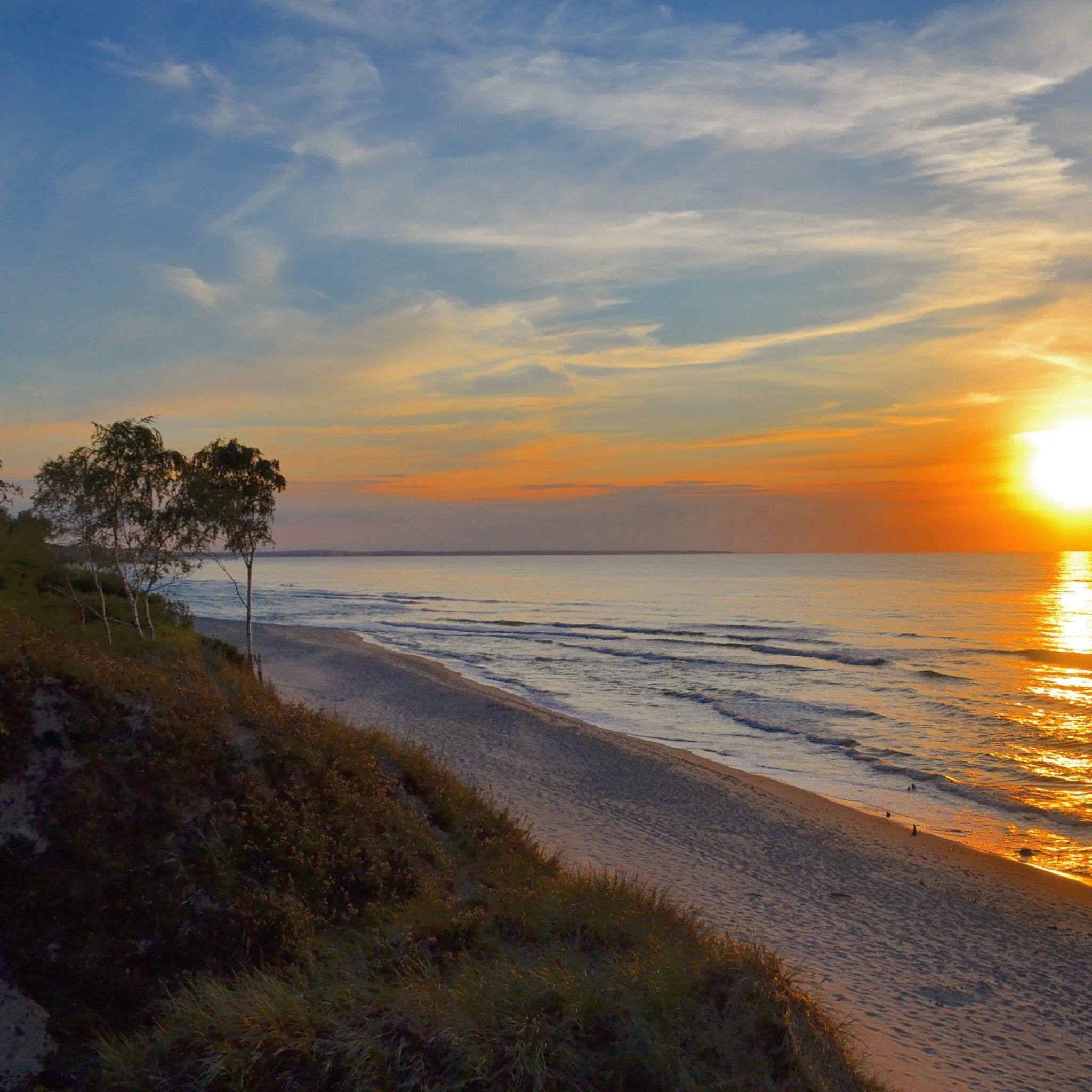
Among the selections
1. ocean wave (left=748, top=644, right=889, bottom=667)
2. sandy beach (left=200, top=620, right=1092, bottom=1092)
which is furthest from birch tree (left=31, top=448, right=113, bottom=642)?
ocean wave (left=748, top=644, right=889, bottom=667)

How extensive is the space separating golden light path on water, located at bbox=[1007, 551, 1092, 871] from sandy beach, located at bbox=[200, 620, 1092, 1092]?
134 inches

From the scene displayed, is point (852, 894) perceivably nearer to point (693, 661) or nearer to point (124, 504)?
point (124, 504)

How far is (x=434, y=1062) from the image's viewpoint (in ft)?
16.3

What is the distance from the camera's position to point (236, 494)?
79.5ft

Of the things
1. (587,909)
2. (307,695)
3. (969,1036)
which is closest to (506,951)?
(587,909)

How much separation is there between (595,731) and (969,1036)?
1621cm

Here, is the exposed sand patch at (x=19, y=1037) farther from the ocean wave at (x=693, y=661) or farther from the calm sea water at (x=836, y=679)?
the ocean wave at (x=693, y=661)

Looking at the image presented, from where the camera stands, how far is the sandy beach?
26.8ft

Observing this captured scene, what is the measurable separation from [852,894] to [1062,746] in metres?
16.0

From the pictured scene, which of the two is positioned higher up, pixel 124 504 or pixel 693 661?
pixel 124 504

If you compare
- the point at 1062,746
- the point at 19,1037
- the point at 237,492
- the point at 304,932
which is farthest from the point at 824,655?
the point at 19,1037

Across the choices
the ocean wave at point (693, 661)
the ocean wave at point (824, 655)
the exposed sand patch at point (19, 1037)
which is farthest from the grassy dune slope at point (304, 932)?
the ocean wave at point (824, 655)

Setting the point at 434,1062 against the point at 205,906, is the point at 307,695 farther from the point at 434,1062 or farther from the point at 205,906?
the point at 434,1062

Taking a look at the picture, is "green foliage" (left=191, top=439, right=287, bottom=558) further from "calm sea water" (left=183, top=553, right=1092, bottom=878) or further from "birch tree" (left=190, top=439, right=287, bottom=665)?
"calm sea water" (left=183, top=553, right=1092, bottom=878)
